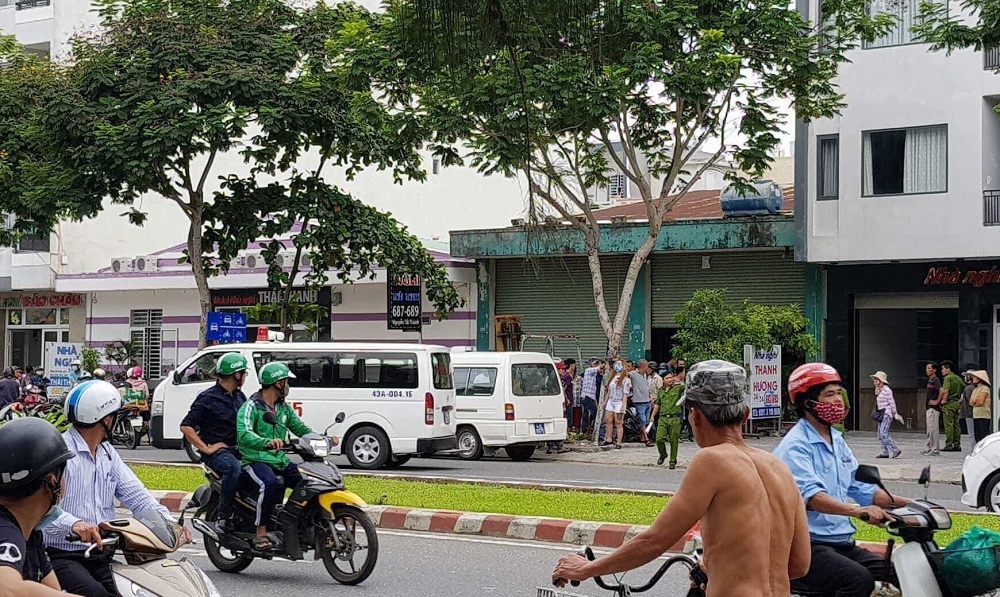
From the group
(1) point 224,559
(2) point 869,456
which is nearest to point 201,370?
(1) point 224,559

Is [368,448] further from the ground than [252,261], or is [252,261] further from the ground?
[252,261]

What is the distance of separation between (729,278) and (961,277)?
17.2 ft

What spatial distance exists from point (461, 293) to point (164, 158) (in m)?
10.6

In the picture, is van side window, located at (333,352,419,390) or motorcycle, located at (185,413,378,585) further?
van side window, located at (333,352,419,390)

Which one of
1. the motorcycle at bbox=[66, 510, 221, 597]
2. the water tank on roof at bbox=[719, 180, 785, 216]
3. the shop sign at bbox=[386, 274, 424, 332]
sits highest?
the water tank on roof at bbox=[719, 180, 785, 216]

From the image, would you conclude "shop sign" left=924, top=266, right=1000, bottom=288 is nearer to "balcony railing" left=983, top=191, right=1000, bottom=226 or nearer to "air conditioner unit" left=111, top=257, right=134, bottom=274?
"balcony railing" left=983, top=191, right=1000, bottom=226

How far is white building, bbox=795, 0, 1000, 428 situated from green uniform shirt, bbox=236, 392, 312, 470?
60.0 feet

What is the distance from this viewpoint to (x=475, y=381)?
22.3m

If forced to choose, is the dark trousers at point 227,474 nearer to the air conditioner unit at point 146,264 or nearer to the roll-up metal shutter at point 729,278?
the roll-up metal shutter at point 729,278

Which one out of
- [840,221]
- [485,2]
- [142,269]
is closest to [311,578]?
[485,2]

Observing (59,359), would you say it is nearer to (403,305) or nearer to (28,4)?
(403,305)

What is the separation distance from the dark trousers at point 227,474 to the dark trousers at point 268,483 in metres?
0.11

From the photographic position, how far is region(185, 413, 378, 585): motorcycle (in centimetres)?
977

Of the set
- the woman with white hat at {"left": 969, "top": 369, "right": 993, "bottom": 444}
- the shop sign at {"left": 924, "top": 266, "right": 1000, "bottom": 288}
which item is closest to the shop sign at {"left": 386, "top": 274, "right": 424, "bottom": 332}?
the shop sign at {"left": 924, "top": 266, "right": 1000, "bottom": 288}
